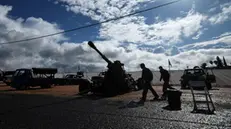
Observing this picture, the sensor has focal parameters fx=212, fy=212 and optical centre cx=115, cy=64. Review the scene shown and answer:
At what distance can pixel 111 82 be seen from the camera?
16328 millimetres

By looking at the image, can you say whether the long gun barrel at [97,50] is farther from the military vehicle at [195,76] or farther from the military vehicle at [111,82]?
the military vehicle at [195,76]

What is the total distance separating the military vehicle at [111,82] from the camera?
16.0m

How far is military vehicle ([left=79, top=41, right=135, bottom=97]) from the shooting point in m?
16.0

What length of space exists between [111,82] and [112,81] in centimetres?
16

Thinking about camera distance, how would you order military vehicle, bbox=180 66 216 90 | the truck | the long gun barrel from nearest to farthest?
1. the long gun barrel
2. military vehicle, bbox=180 66 216 90
3. the truck

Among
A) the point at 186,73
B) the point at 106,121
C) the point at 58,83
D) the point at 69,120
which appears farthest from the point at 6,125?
the point at 58,83

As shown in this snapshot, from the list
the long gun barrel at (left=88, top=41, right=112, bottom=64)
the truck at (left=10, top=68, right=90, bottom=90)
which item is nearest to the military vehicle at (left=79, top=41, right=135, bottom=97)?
the long gun barrel at (left=88, top=41, right=112, bottom=64)

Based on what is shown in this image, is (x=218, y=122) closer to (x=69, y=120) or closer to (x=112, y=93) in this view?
(x=69, y=120)

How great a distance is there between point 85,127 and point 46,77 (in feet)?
71.6

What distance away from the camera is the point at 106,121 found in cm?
652

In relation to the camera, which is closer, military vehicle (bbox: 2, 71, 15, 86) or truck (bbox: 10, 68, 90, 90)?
truck (bbox: 10, 68, 90, 90)

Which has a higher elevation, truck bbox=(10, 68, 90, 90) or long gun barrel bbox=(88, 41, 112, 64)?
long gun barrel bbox=(88, 41, 112, 64)

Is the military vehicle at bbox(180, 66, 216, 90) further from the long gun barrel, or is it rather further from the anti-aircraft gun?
the long gun barrel

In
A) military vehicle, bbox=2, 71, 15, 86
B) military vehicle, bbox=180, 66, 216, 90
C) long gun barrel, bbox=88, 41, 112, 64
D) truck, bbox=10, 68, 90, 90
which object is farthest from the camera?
military vehicle, bbox=2, 71, 15, 86
